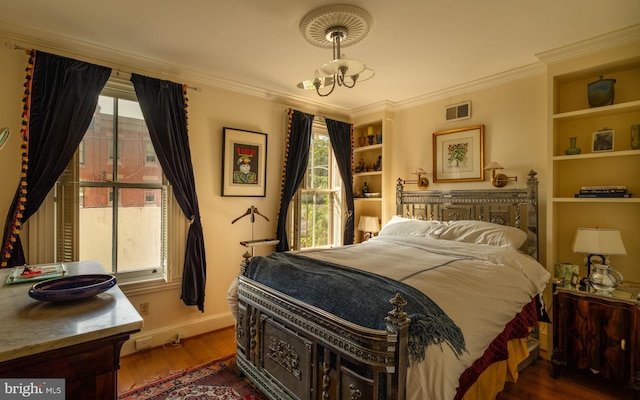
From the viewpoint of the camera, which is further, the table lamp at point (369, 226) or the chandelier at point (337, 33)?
the table lamp at point (369, 226)

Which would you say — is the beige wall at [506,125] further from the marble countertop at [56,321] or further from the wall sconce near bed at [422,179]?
the marble countertop at [56,321]

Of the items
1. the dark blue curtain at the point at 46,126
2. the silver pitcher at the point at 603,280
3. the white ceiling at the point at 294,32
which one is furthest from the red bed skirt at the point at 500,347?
the dark blue curtain at the point at 46,126

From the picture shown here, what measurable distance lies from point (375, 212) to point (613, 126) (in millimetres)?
2733

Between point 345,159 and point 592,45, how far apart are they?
2724 millimetres

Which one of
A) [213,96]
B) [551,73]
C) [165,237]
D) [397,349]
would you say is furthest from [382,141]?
[397,349]

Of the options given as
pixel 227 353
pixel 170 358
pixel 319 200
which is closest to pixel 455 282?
pixel 227 353

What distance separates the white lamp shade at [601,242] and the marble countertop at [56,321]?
2.95 metres

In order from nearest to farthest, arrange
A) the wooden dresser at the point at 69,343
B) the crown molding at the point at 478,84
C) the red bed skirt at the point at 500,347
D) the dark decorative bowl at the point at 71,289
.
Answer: the wooden dresser at the point at 69,343 < the dark decorative bowl at the point at 71,289 < the red bed skirt at the point at 500,347 < the crown molding at the point at 478,84

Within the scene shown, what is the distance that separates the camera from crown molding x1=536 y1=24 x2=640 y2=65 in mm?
2389

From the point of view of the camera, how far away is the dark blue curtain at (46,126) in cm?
231

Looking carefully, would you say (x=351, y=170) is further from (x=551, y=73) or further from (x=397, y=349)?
(x=397, y=349)

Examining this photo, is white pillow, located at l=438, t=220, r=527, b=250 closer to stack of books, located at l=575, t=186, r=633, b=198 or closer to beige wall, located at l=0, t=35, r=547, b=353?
beige wall, located at l=0, t=35, r=547, b=353

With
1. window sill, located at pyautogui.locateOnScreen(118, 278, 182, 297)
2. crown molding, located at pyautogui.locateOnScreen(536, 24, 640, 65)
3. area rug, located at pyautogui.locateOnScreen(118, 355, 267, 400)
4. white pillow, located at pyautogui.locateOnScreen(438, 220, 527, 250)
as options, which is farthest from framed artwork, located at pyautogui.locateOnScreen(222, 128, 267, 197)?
crown molding, located at pyautogui.locateOnScreen(536, 24, 640, 65)

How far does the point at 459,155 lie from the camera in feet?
11.9
